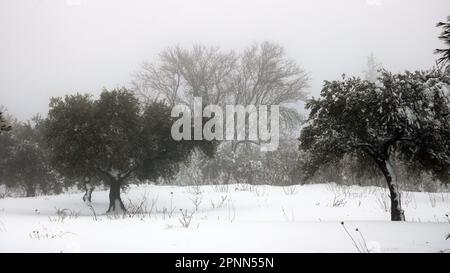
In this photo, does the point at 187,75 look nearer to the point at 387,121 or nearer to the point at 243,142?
the point at 243,142

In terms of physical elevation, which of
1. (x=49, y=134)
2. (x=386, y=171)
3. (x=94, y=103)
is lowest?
(x=386, y=171)

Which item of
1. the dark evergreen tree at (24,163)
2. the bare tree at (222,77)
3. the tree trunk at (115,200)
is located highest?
the bare tree at (222,77)

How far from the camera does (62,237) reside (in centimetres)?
831

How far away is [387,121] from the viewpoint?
10500 millimetres

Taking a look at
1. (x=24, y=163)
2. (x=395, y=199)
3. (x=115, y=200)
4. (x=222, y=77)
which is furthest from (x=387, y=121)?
(x=222, y=77)

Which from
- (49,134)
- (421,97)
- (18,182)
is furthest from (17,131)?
(421,97)

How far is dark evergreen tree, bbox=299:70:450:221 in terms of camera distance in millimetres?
10414

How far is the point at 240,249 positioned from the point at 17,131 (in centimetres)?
3181

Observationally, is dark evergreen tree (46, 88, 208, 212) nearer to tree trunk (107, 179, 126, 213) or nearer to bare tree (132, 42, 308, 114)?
tree trunk (107, 179, 126, 213)

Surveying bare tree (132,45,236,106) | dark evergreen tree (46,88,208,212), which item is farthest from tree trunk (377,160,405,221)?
bare tree (132,45,236,106)

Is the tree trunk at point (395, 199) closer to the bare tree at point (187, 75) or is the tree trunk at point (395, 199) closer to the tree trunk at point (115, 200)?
the tree trunk at point (115, 200)

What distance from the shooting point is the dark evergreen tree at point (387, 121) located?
410 inches

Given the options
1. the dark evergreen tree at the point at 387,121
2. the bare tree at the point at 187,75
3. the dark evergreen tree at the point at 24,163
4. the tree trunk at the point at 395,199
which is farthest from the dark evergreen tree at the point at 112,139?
the bare tree at the point at 187,75
